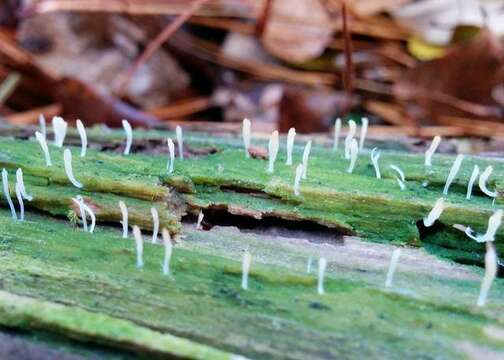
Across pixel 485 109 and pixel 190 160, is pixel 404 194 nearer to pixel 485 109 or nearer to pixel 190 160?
pixel 190 160

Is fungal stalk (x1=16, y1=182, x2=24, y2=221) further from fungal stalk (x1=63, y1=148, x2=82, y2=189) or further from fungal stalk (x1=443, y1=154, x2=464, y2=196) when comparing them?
fungal stalk (x1=443, y1=154, x2=464, y2=196)

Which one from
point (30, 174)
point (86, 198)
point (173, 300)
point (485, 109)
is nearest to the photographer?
point (173, 300)

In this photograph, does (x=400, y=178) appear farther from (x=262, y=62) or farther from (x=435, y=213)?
(x=262, y=62)

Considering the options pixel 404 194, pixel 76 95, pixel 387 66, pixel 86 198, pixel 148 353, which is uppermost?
pixel 387 66

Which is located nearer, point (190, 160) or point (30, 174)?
point (30, 174)

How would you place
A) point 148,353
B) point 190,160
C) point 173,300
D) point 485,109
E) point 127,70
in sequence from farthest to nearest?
point 127,70 < point 485,109 < point 190,160 < point 173,300 < point 148,353

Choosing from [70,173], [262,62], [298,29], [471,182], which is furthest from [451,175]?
[262,62]

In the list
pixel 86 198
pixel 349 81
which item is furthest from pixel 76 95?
pixel 86 198

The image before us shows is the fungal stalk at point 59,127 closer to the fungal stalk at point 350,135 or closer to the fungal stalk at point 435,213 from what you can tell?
the fungal stalk at point 350,135
